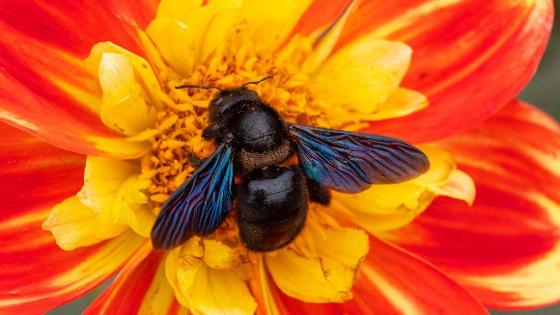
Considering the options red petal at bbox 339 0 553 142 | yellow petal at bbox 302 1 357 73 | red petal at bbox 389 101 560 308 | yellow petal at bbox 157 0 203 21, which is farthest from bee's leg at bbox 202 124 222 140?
red petal at bbox 389 101 560 308

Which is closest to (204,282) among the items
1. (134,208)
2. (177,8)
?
(134,208)

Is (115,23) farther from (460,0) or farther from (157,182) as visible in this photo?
(460,0)

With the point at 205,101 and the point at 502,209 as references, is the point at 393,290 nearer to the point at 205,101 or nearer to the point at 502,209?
the point at 502,209

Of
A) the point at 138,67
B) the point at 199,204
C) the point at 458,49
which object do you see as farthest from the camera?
the point at 458,49

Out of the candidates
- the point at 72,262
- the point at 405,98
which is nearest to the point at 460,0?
the point at 405,98

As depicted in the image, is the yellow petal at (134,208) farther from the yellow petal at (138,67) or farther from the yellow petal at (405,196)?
the yellow petal at (405,196)

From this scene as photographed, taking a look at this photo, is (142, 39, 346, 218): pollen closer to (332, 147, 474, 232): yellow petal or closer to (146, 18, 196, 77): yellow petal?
(146, 18, 196, 77): yellow petal

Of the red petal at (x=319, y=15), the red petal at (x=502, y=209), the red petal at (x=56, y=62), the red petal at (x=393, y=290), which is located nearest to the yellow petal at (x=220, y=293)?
the red petal at (x=393, y=290)
